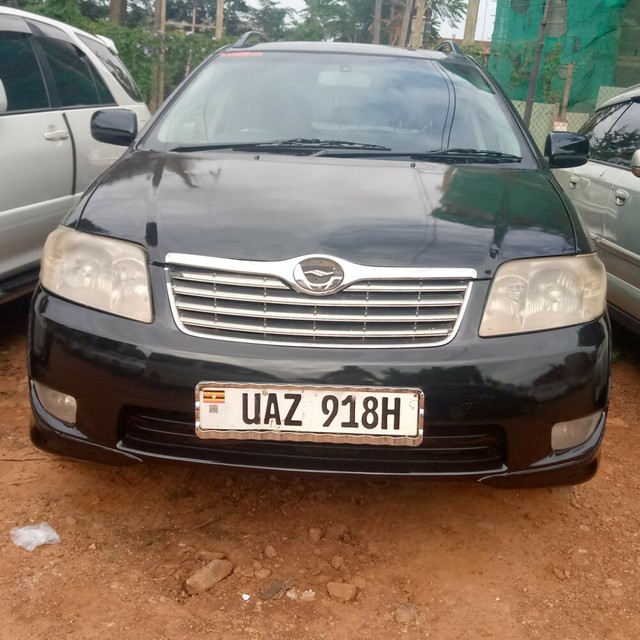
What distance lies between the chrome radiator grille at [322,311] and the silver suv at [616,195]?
192 centimetres

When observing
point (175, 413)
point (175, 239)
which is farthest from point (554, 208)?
point (175, 413)

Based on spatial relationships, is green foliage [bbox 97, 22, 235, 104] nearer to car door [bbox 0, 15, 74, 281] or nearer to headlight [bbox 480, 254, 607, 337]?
car door [bbox 0, 15, 74, 281]

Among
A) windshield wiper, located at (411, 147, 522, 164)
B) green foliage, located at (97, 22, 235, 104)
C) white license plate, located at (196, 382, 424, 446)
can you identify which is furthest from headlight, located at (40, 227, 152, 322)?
green foliage, located at (97, 22, 235, 104)

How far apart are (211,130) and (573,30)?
8.79m

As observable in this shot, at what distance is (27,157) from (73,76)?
1128mm

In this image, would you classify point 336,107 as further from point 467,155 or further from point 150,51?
point 150,51

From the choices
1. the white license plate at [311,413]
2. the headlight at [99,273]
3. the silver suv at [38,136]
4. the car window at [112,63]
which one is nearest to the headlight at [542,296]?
the white license plate at [311,413]

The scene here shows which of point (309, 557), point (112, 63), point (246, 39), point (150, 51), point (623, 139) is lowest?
point (309, 557)

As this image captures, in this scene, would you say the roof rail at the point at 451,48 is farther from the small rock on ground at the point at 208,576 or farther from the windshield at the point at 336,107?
the small rock on ground at the point at 208,576

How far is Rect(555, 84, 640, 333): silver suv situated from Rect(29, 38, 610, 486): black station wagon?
1505 millimetres

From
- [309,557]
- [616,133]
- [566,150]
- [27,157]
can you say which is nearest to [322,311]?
[309,557]

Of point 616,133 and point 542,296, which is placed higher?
point 616,133

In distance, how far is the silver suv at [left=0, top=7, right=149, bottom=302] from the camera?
140 inches

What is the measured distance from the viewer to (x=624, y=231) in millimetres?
3738
